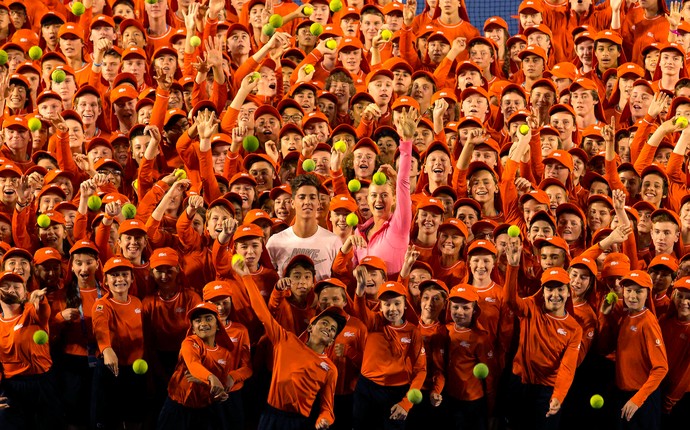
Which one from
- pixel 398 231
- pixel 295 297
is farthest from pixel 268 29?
pixel 295 297

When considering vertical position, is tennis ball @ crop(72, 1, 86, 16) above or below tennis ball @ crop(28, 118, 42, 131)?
above

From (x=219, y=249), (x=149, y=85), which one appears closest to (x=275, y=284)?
(x=219, y=249)

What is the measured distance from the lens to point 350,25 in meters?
13.1

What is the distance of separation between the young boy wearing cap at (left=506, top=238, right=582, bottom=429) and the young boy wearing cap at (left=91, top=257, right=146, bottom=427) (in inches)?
92.3

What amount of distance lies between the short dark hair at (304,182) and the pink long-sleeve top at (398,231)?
512mm

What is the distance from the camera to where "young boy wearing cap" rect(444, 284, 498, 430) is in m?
10.2

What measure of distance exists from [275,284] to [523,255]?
1635 mm

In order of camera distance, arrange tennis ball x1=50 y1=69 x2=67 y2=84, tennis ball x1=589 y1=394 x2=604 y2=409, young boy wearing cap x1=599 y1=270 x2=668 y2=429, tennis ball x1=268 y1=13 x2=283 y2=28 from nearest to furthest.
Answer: young boy wearing cap x1=599 y1=270 x2=668 y2=429 → tennis ball x1=589 y1=394 x2=604 y2=409 → tennis ball x1=50 y1=69 x2=67 y2=84 → tennis ball x1=268 y1=13 x2=283 y2=28

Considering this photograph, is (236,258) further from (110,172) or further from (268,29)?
(268,29)

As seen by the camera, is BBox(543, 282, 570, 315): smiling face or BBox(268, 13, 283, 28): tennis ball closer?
BBox(543, 282, 570, 315): smiling face

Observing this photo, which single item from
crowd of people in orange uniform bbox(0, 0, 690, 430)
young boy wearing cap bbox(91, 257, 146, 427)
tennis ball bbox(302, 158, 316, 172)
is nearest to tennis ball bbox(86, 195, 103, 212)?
crowd of people in orange uniform bbox(0, 0, 690, 430)

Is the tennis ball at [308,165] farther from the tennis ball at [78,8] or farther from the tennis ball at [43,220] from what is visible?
the tennis ball at [78,8]

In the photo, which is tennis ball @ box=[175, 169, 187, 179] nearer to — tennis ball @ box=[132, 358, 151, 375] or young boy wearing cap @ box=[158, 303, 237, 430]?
young boy wearing cap @ box=[158, 303, 237, 430]

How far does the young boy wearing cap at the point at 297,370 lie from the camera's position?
993 centimetres
